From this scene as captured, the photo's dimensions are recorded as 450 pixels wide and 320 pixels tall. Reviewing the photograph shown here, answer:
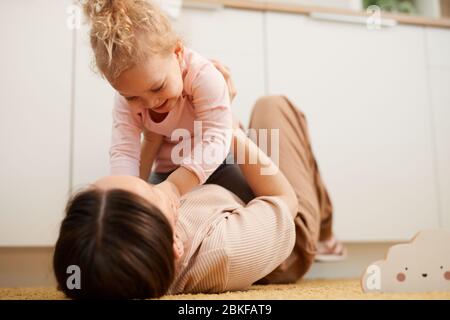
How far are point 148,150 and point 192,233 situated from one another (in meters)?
0.34

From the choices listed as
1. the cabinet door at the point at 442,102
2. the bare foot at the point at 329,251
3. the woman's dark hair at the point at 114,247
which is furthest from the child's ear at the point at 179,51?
the cabinet door at the point at 442,102

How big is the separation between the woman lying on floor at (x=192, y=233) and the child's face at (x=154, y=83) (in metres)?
0.16

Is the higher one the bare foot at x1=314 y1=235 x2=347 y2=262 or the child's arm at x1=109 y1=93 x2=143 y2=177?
the child's arm at x1=109 y1=93 x2=143 y2=177

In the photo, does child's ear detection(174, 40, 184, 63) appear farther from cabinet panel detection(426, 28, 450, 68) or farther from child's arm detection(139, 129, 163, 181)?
cabinet panel detection(426, 28, 450, 68)

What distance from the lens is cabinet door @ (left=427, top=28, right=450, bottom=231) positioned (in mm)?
1434

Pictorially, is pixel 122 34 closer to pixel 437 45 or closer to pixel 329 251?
pixel 329 251

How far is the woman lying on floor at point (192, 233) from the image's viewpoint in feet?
1.87

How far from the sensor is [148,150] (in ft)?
3.30

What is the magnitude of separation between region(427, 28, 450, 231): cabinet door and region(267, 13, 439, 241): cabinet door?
24mm

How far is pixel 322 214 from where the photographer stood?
3.73 feet

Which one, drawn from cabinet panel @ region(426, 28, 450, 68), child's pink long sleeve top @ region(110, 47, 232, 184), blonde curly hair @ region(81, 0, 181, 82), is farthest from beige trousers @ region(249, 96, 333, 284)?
cabinet panel @ region(426, 28, 450, 68)

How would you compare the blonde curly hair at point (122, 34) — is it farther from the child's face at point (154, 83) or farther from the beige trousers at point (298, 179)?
the beige trousers at point (298, 179)

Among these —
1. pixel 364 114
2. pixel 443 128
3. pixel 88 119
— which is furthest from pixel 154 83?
pixel 443 128

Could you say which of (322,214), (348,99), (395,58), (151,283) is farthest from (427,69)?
(151,283)
